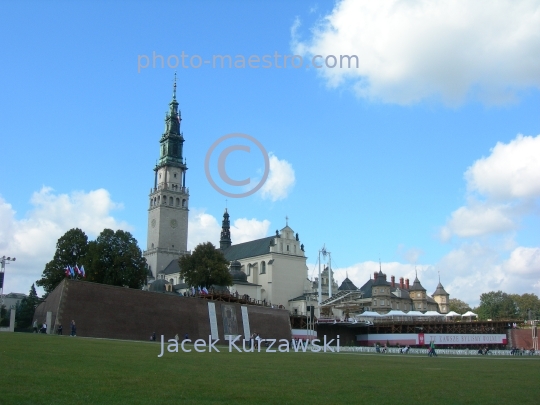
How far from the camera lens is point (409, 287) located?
13988 centimetres

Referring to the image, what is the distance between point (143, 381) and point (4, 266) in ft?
130

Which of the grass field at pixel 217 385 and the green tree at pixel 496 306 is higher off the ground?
the green tree at pixel 496 306

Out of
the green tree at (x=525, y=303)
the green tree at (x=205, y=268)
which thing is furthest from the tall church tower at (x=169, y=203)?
the green tree at (x=525, y=303)

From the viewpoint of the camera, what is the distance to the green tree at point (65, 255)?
70.2m

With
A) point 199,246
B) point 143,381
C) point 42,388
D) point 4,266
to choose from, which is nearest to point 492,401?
point 143,381

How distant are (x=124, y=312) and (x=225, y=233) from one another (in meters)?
86.6

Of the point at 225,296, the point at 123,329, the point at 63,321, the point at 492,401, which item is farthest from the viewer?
the point at 225,296

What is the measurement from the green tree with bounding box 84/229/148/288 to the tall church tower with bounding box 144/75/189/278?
5317 cm

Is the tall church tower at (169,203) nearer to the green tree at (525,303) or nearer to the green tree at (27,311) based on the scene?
the green tree at (27,311)

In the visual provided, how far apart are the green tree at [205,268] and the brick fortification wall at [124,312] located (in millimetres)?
21115

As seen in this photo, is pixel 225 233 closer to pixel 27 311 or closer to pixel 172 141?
pixel 172 141

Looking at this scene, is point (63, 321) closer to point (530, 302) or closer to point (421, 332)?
point (421, 332)

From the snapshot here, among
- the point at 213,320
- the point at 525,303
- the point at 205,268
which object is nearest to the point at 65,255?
the point at 205,268

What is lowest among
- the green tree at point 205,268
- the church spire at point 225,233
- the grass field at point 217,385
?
the grass field at point 217,385
